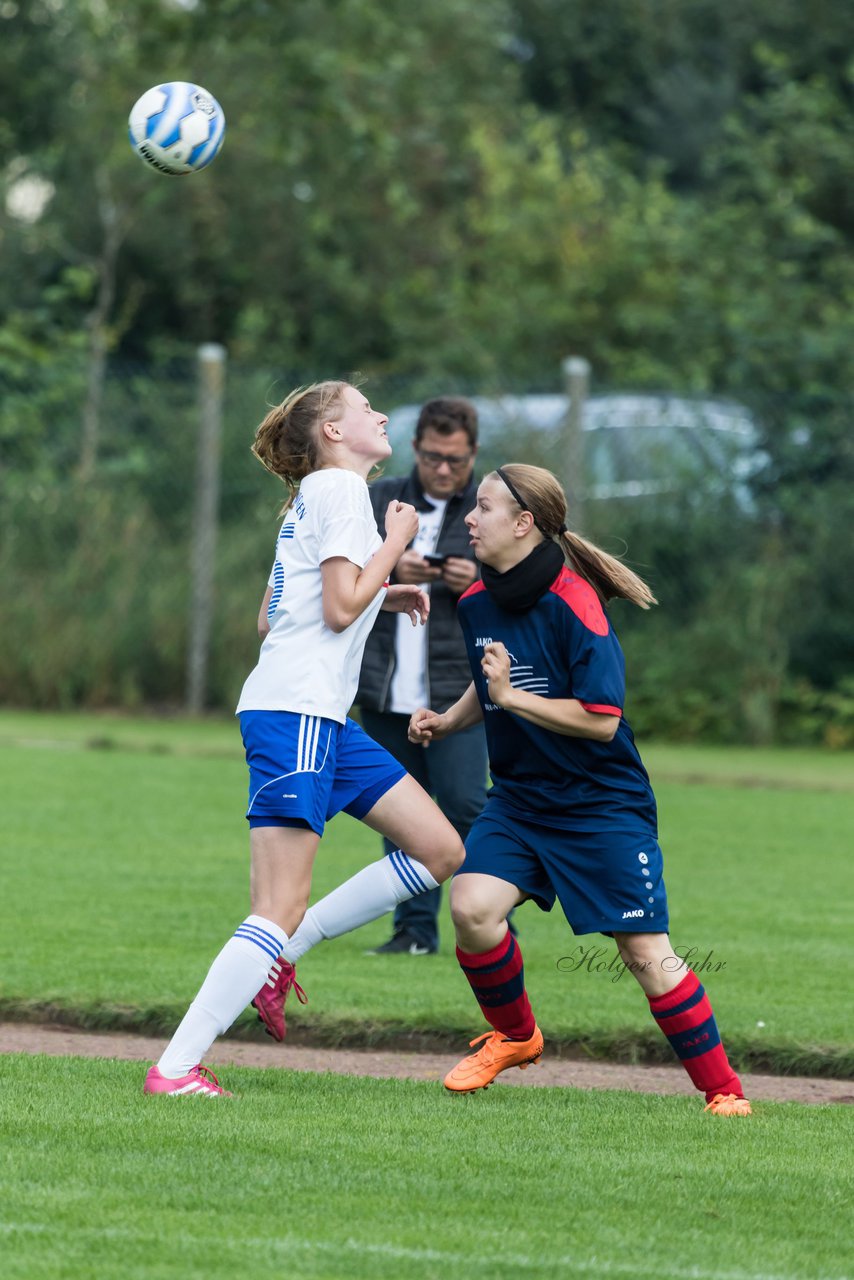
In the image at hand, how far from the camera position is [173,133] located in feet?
24.8

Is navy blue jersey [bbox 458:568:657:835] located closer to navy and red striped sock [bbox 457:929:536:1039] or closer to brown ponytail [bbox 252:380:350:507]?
navy and red striped sock [bbox 457:929:536:1039]

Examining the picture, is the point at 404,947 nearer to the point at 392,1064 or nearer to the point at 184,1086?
the point at 392,1064

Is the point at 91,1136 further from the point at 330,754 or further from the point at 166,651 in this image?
the point at 166,651

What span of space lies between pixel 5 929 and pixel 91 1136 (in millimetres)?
3180

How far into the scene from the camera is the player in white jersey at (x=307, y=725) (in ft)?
16.2

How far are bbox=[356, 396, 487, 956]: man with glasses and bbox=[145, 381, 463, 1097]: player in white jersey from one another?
75.9 inches

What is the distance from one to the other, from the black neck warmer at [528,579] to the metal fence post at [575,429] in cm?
937

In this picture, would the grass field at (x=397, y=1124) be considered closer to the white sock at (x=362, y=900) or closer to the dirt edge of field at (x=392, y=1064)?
the dirt edge of field at (x=392, y=1064)

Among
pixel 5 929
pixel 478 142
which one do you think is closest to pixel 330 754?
pixel 5 929

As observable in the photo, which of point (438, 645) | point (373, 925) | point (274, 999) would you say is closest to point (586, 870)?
point (274, 999)

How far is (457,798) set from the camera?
738 cm

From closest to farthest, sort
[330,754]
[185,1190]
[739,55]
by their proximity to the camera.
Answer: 1. [185,1190]
2. [330,754]
3. [739,55]

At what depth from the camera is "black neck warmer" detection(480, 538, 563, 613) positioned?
5156 mm

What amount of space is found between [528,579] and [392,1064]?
5.74 ft
